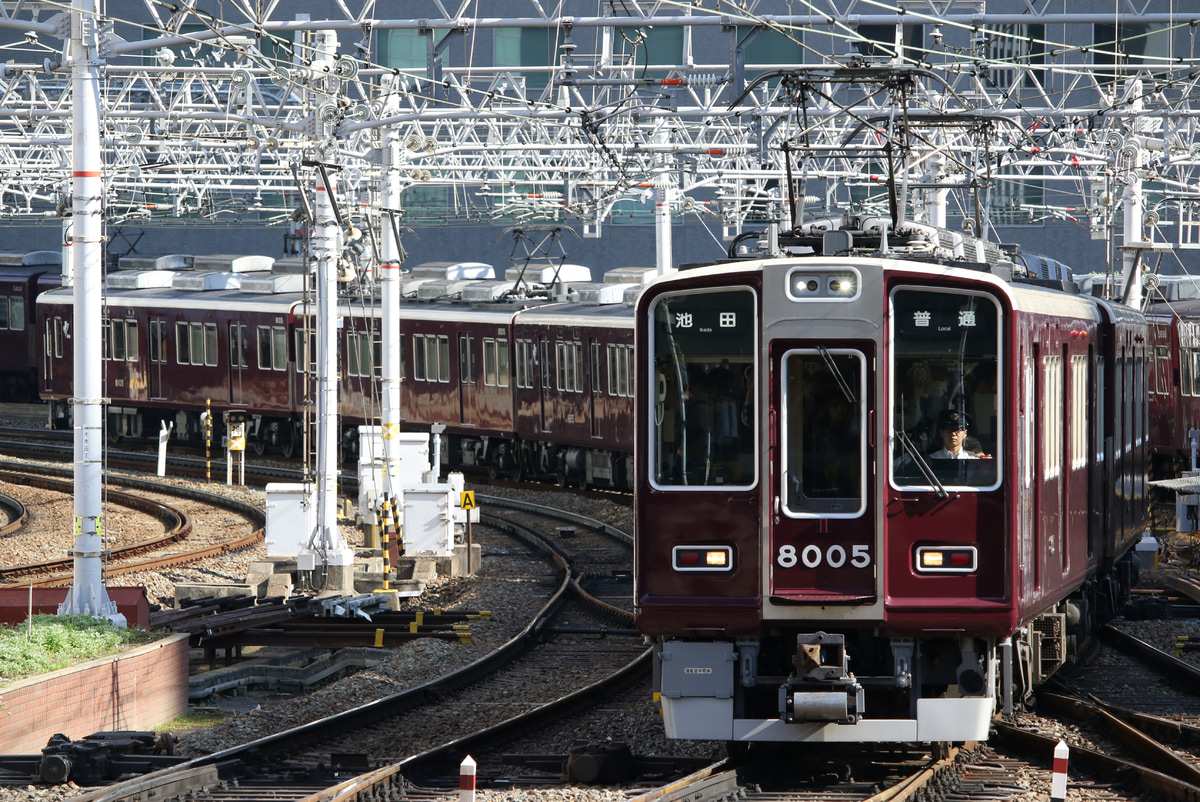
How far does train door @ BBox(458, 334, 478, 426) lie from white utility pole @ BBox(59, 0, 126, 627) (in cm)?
1610

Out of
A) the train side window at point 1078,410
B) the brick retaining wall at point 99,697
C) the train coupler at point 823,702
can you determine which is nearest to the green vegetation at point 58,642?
the brick retaining wall at point 99,697

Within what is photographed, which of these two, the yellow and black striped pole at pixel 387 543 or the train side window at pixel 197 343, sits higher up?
the train side window at pixel 197 343

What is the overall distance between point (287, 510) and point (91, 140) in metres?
6.54

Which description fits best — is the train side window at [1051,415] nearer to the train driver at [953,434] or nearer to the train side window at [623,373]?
the train driver at [953,434]

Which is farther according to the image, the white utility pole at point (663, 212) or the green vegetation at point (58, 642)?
the white utility pole at point (663, 212)

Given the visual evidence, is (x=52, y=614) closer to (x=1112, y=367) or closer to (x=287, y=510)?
(x=287, y=510)

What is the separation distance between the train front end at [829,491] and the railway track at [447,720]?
1383 mm

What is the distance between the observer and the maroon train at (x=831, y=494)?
8.27 meters

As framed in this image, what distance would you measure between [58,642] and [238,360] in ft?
70.5

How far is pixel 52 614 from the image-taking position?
1229 centimetres

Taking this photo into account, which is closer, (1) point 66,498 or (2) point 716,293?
(2) point 716,293

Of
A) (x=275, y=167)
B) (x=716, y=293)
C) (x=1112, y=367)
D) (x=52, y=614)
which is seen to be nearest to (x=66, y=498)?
(x=275, y=167)

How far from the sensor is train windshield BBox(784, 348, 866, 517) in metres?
8.34

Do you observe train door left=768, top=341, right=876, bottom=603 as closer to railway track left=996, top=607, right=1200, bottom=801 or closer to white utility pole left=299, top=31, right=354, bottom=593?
railway track left=996, top=607, right=1200, bottom=801
